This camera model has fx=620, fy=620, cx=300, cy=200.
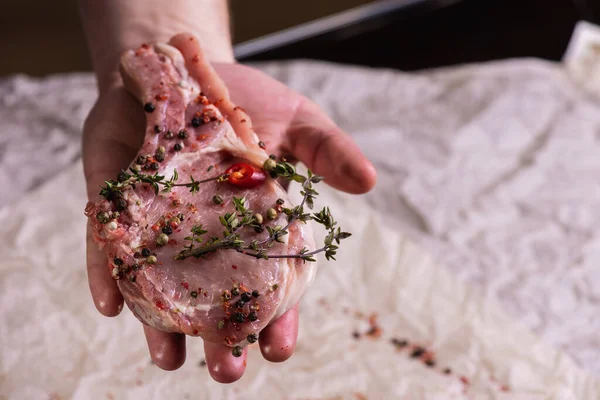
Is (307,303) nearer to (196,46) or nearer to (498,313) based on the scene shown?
(498,313)

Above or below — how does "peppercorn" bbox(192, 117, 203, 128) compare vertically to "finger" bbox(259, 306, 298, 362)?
above

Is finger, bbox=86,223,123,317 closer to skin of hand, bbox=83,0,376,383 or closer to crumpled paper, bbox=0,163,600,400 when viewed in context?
skin of hand, bbox=83,0,376,383

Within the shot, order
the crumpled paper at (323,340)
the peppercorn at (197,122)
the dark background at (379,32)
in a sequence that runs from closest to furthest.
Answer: the peppercorn at (197,122) → the crumpled paper at (323,340) → the dark background at (379,32)

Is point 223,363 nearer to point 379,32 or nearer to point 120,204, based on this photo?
point 120,204

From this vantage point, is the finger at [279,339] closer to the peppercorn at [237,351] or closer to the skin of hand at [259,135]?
the skin of hand at [259,135]

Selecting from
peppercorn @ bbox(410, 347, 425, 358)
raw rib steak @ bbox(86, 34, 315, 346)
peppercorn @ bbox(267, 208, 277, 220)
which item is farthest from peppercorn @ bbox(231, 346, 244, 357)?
peppercorn @ bbox(410, 347, 425, 358)

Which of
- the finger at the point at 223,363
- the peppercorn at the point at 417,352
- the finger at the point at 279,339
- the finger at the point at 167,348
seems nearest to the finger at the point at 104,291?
the finger at the point at 167,348
